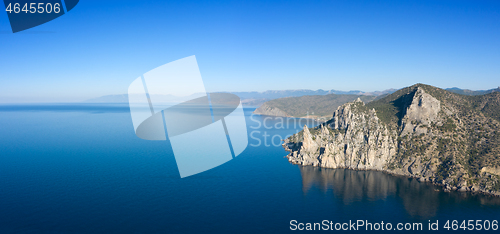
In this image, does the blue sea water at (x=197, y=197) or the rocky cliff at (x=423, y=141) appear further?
the rocky cliff at (x=423, y=141)

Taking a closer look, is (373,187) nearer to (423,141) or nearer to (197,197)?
(423,141)

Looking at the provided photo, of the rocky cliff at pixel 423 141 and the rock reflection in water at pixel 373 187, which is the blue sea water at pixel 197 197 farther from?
the rocky cliff at pixel 423 141

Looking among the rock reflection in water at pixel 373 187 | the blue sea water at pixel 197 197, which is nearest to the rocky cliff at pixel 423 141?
the rock reflection in water at pixel 373 187

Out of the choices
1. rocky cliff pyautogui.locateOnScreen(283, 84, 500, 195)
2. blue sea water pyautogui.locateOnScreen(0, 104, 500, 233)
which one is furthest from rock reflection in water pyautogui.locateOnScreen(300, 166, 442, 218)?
rocky cliff pyautogui.locateOnScreen(283, 84, 500, 195)

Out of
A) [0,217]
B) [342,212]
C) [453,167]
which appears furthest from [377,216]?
[0,217]

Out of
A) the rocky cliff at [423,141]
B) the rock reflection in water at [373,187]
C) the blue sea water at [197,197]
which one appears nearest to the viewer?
the blue sea water at [197,197]
